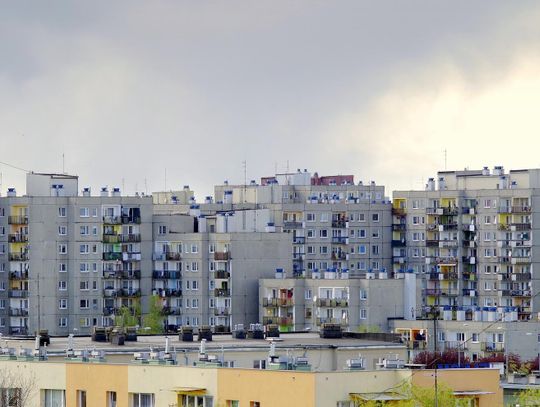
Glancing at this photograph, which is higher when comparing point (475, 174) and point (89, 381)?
point (475, 174)

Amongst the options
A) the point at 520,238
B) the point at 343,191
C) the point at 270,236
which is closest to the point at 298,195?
the point at 343,191

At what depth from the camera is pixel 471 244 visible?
152 m

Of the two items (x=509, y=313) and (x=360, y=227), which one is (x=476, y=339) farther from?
(x=360, y=227)

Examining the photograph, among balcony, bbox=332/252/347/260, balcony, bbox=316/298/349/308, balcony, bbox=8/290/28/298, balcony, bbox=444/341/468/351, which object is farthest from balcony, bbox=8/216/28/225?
balcony, bbox=332/252/347/260

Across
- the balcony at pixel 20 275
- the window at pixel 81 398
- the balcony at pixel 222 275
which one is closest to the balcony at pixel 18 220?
the balcony at pixel 20 275

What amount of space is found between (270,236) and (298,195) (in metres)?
31.4

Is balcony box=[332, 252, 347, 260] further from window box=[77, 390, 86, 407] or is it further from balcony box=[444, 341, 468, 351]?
window box=[77, 390, 86, 407]

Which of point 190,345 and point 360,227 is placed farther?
point 360,227

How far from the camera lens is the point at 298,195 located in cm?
16325

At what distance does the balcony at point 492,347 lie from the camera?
385ft

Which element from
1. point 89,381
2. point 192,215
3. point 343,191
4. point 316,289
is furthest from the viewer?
point 343,191

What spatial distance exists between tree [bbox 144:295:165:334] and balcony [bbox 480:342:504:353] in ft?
55.5

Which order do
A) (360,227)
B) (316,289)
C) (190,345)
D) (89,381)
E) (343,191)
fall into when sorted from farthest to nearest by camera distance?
1. (343,191)
2. (360,227)
3. (316,289)
4. (190,345)
5. (89,381)

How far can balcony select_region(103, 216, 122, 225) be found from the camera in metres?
132
